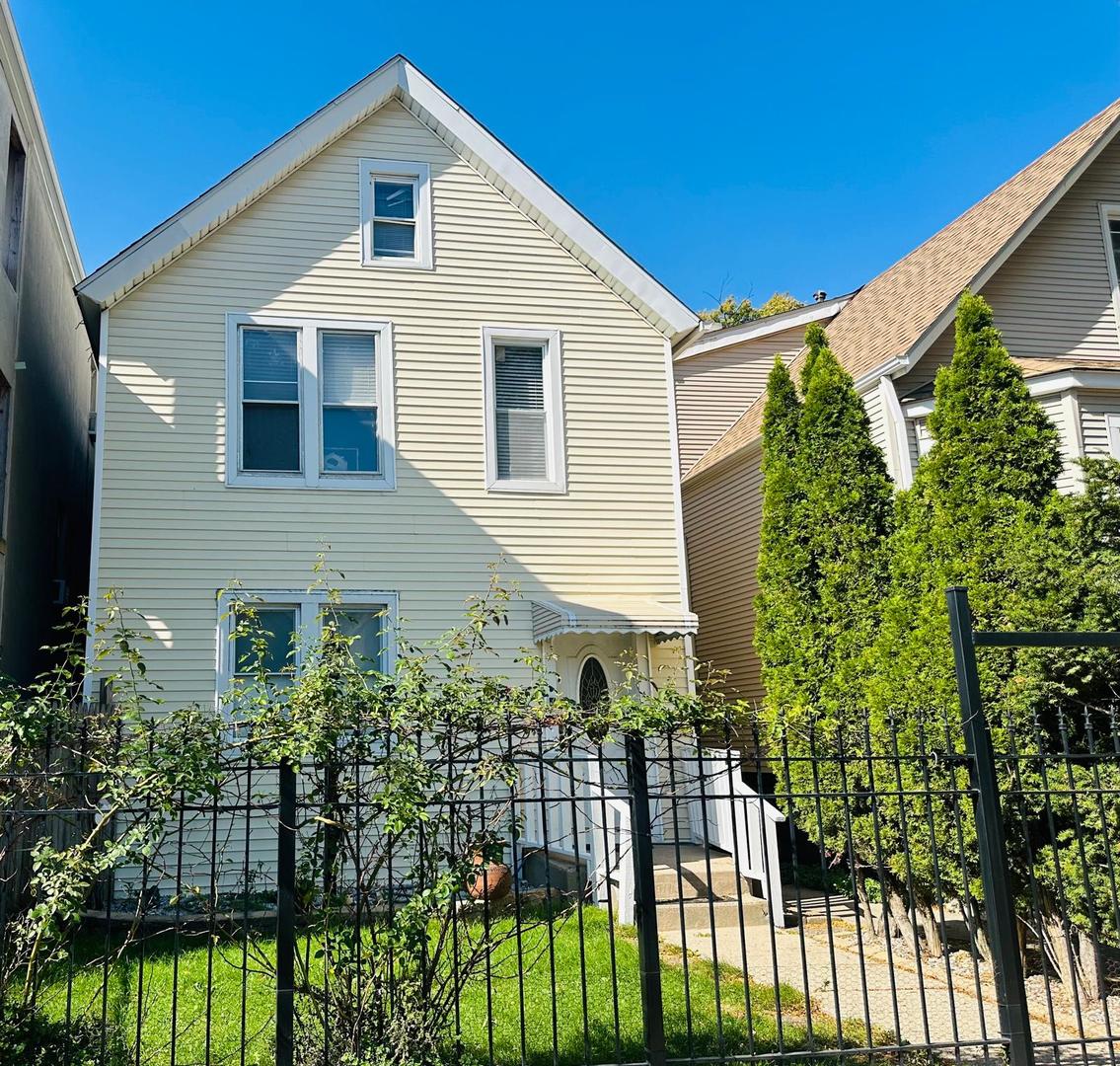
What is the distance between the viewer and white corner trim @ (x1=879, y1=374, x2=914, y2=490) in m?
12.3

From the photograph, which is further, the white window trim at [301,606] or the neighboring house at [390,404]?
the neighboring house at [390,404]

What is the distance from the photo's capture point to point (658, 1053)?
4863mm

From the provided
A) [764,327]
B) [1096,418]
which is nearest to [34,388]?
[764,327]

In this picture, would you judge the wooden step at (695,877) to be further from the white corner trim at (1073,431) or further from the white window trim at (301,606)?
the white corner trim at (1073,431)

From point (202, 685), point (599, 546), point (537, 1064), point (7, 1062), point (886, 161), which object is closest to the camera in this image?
point (7, 1062)

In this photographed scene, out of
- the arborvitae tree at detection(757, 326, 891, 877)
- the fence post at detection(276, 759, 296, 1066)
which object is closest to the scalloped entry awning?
the arborvitae tree at detection(757, 326, 891, 877)

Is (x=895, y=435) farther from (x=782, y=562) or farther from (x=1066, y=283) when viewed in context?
(x=1066, y=283)

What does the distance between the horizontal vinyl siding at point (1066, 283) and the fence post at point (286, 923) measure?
11.4 metres

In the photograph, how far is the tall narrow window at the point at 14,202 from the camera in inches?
452

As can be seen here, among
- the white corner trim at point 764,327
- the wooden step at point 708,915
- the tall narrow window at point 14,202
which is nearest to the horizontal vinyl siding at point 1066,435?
the wooden step at point 708,915

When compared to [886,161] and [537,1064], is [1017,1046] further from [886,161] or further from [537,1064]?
[886,161]

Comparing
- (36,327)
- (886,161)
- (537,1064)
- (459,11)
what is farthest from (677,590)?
(886,161)

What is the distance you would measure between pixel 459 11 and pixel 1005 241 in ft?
31.2

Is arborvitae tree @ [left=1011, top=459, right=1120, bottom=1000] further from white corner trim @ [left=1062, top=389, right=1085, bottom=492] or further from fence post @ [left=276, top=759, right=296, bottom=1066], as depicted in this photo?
fence post @ [left=276, top=759, right=296, bottom=1066]
